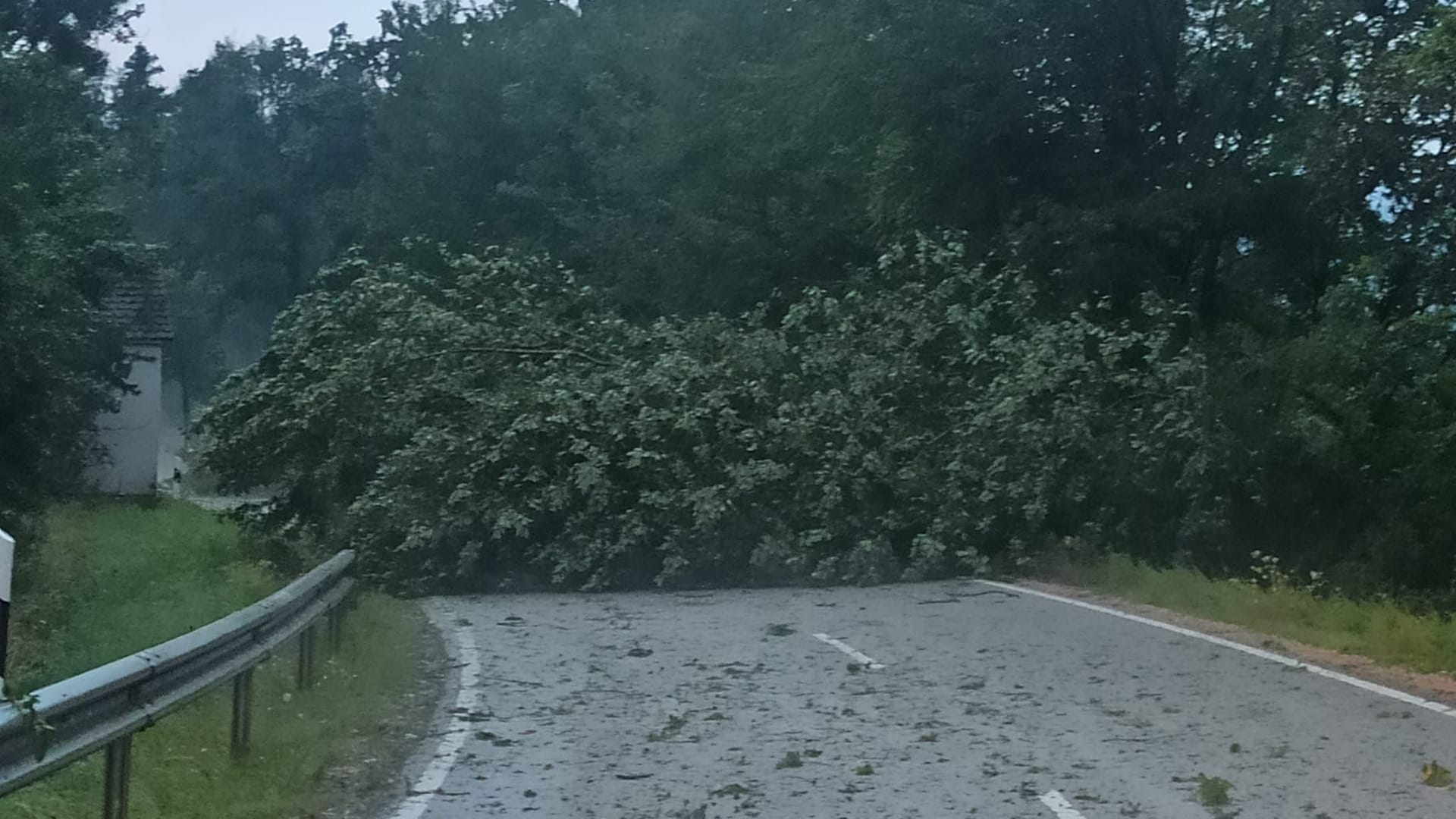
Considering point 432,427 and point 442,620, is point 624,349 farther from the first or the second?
point 442,620

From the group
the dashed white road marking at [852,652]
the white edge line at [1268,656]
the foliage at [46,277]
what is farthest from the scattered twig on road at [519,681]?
the foliage at [46,277]

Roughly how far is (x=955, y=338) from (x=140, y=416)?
25929 millimetres

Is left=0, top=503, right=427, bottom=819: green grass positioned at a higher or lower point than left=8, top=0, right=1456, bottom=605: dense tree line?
lower

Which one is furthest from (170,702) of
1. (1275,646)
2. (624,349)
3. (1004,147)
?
(1004,147)

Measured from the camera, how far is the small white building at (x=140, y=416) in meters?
41.5

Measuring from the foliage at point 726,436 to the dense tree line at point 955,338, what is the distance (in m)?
0.05

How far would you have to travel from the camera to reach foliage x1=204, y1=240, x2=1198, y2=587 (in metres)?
21.6

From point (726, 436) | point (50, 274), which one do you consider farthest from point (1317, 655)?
point (50, 274)

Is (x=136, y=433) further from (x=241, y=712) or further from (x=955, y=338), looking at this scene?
(x=241, y=712)

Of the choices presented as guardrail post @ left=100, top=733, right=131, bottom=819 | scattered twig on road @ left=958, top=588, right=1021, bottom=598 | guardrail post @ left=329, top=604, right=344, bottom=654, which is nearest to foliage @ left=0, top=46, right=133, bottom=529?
guardrail post @ left=329, top=604, right=344, bottom=654

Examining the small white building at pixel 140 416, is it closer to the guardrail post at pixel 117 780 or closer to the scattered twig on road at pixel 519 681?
the scattered twig on road at pixel 519 681

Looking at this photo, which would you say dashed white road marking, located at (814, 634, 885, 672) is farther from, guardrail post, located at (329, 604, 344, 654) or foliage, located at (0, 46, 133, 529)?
foliage, located at (0, 46, 133, 529)

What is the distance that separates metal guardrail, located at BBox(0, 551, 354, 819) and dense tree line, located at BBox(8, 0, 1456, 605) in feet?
37.4

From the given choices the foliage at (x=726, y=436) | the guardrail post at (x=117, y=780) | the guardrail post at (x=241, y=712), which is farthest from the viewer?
the foliage at (x=726, y=436)
